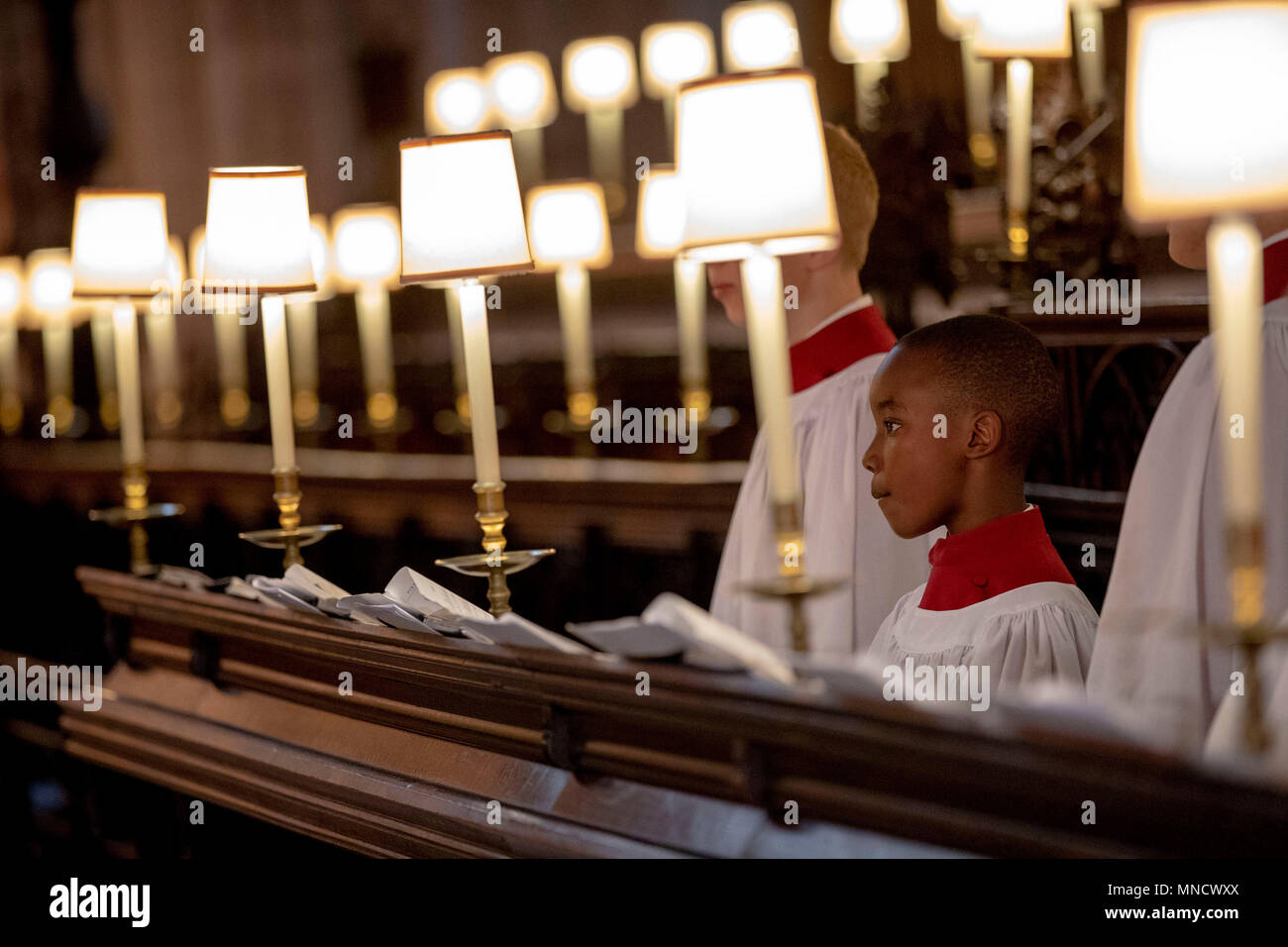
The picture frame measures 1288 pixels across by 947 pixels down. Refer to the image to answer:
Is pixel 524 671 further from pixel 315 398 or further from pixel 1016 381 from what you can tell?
pixel 315 398

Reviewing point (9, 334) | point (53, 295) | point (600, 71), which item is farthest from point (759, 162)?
point (9, 334)

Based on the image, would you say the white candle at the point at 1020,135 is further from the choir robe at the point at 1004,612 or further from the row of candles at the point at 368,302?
the choir robe at the point at 1004,612

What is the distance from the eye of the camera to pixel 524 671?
2316 millimetres

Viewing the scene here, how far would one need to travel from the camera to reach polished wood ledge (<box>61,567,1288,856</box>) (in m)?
1.58

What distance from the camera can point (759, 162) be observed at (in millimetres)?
2023

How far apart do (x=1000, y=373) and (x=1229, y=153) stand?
110 cm

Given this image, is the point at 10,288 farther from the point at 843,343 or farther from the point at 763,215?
the point at 763,215

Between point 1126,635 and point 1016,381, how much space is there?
51cm

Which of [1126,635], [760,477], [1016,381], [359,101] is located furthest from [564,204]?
[359,101]

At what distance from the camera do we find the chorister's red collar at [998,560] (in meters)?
2.50

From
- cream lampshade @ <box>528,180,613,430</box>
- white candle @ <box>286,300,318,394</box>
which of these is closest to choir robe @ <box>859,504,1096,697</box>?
cream lampshade @ <box>528,180,613,430</box>

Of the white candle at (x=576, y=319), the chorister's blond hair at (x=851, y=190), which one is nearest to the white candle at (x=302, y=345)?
the white candle at (x=576, y=319)

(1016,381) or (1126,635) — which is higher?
(1016,381)

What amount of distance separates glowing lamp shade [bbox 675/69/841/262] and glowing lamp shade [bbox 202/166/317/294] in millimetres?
1414
